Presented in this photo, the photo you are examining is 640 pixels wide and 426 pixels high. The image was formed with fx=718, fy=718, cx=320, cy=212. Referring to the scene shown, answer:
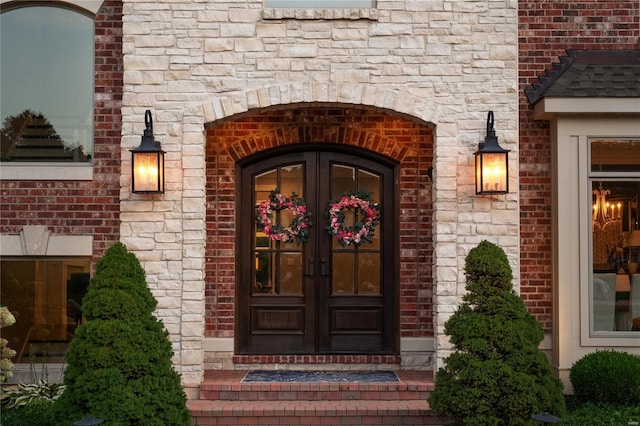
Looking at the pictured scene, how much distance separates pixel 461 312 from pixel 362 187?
2645mm

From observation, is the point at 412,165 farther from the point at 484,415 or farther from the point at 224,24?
the point at 484,415

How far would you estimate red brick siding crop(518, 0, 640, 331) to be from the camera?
768 centimetres

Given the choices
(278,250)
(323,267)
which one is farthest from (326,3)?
(323,267)

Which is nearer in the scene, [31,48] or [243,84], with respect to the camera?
[243,84]

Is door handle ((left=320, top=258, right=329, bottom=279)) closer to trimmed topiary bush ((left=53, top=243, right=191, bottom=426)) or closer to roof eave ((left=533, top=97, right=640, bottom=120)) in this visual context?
trimmed topiary bush ((left=53, top=243, right=191, bottom=426))

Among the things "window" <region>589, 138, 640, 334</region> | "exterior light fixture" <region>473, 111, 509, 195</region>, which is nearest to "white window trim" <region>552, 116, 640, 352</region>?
"window" <region>589, 138, 640, 334</region>

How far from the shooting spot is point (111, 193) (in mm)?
7750

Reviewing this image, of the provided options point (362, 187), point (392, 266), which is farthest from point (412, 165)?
Result: point (392, 266)

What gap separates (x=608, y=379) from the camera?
6.88m

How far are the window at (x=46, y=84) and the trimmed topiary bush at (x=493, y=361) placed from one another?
14.9 ft

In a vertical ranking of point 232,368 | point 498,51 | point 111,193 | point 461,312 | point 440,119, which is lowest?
point 232,368

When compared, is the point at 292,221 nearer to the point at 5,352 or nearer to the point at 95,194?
the point at 95,194

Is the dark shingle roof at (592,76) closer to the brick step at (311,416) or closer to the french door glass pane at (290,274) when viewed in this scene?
the french door glass pane at (290,274)

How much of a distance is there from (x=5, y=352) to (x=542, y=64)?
6339 millimetres
